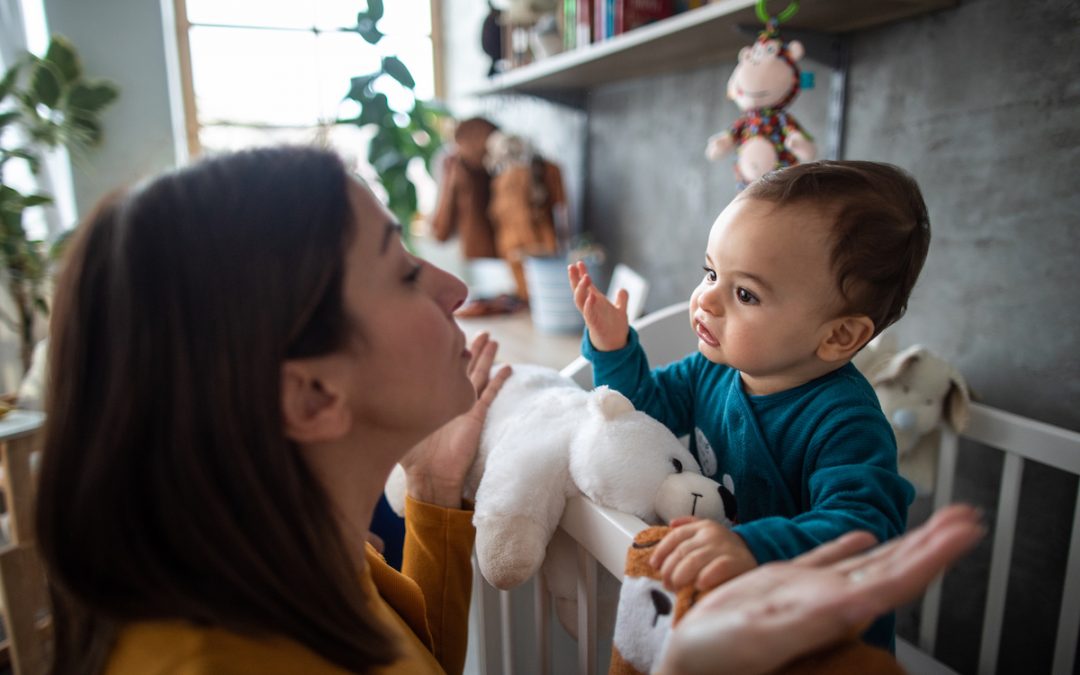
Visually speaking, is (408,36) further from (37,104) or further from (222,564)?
(222,564)

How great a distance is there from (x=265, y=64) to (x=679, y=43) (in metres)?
2.27

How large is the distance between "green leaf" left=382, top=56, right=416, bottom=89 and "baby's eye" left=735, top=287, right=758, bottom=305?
1585mm

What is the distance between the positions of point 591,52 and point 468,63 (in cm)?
164

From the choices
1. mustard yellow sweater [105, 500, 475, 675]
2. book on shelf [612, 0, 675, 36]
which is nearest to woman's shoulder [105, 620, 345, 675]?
mustard yellow sweater [105, 500, 475, 675]

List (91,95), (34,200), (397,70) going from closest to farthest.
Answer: (34,200) → (397,70) → (91,95)

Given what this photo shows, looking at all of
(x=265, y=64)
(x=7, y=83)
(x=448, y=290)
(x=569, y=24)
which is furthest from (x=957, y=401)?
(x=265, y=64)

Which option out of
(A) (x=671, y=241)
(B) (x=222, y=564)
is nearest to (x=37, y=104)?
(A) (x=671, y=241)

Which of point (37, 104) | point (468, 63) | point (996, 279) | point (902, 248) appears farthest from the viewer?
point (468, 63)

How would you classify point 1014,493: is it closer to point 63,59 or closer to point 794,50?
point 794,50

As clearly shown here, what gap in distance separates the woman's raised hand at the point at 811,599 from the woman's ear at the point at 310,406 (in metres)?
0.29

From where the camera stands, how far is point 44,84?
6.84 feet

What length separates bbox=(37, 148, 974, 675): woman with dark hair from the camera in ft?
1.41

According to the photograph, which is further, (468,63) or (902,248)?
(468,63)

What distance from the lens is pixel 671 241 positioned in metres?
1.74
